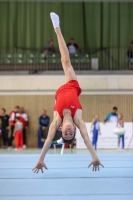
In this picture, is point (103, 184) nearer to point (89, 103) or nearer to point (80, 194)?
point (80, 194)

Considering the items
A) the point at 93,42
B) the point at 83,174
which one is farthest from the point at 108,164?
the point at 93,42

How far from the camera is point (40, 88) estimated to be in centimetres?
1891

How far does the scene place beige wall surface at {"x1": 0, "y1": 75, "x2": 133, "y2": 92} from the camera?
61.1ft

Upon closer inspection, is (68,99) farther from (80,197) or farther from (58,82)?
(58,82)

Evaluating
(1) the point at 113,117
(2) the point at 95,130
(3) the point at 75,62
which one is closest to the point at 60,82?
(3) the point at 75,62

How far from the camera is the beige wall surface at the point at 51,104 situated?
19.3 m

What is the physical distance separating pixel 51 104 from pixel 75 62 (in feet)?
7.16

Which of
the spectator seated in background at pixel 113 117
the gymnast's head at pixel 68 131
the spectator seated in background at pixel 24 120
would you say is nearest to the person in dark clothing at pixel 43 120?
the spectator seated in background at pixel 24 120

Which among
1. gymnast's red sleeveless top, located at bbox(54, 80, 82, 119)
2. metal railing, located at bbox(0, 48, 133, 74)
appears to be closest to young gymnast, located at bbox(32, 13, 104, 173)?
gymnast's red sleeveless top, located at bbox(54, 80, 82, 119)

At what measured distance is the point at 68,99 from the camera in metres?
6.82

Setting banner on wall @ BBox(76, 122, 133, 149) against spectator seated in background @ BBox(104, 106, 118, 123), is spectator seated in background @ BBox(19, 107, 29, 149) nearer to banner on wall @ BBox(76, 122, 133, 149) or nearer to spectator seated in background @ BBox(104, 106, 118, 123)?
banner on wall @ BBox(76, 122, 133, 149)

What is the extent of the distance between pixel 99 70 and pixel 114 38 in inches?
150

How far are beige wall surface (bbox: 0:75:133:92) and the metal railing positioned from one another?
58cm

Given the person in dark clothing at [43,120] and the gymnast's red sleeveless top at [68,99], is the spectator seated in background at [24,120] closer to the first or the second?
the person in dark clothing at [43,120]
